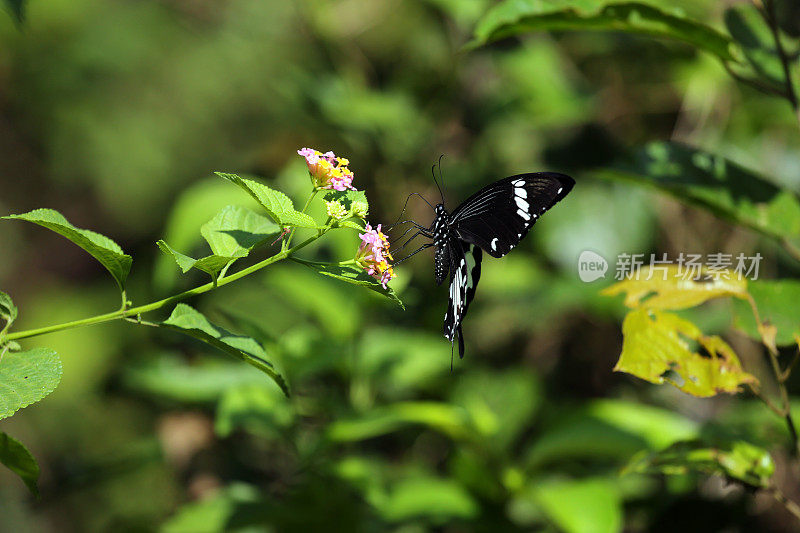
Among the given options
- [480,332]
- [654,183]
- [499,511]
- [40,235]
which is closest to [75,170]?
[40,235]

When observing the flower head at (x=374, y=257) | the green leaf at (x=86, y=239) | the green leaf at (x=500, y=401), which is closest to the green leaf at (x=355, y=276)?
the flower head at (x=374, y=257)

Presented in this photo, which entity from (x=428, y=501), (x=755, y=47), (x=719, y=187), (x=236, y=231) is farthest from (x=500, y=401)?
(x=236, y=231)

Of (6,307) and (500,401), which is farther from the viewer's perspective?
(500,401)

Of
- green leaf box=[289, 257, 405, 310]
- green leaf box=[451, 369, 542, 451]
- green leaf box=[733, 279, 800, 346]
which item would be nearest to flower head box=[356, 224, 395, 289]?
green leaf box=[289, 257, 405, 310]

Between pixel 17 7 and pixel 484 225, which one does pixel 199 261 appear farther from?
pixel 484 225

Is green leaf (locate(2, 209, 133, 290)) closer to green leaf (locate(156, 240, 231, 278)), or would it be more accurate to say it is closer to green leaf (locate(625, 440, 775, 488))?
green leaf (locate(156, 240, 231, 278))

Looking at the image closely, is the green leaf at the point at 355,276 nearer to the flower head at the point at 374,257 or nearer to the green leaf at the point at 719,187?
the flower head at the point at 374,257
